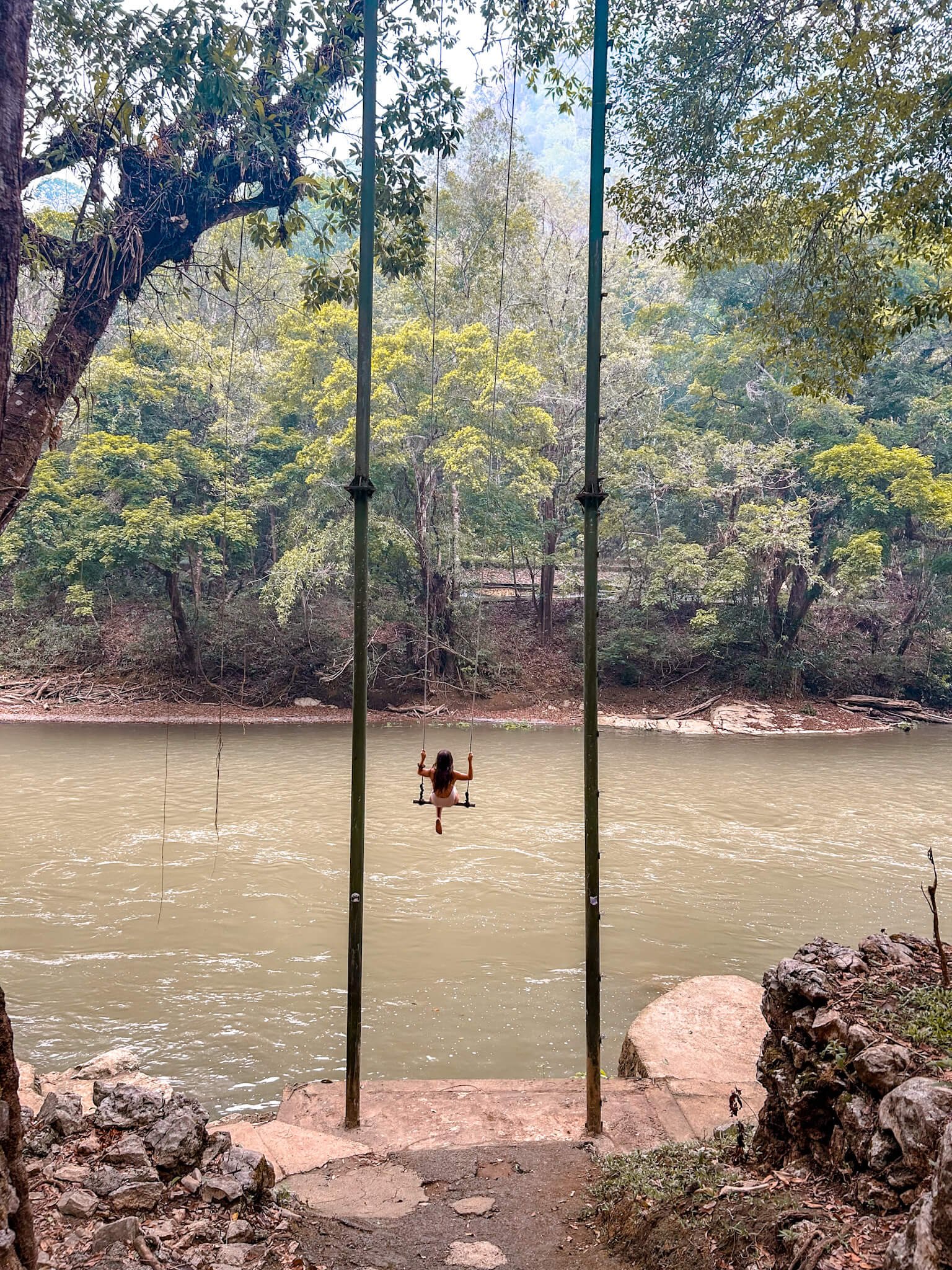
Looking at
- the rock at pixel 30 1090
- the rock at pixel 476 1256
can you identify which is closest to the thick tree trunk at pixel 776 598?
the rock at pixel 30 1090

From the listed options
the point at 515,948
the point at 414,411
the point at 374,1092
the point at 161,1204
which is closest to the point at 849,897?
the point at 515,948

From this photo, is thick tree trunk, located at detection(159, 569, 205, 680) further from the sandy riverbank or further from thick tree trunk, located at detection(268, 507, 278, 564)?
thick tree trunk, located at detection(268, 507, 278, 564)

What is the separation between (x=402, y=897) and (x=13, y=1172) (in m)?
6.93

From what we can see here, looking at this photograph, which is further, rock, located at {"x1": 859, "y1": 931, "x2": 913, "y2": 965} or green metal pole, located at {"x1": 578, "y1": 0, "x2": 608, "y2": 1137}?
green metal pole, located at {"x1": 578, "y1": 0, "x2": 608, "y2": 1137}

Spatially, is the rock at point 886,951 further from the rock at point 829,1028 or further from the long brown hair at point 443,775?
the long brown hair at point 443,775

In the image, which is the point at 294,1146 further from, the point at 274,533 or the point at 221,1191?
the point at 274,533

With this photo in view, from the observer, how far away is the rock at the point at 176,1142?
316 centimetres

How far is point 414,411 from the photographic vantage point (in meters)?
20.8

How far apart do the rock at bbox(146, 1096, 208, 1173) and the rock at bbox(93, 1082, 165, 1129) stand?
9cm

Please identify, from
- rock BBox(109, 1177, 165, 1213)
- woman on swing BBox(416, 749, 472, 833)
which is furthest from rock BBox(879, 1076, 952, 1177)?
woman on swing BBox(416, 749, 472, 833)

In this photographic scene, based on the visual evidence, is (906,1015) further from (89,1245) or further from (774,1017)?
(89,1245)

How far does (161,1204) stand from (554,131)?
4568 inches

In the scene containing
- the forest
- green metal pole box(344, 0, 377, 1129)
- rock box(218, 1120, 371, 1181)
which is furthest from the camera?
the forest

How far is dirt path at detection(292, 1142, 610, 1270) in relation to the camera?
10.2ft
